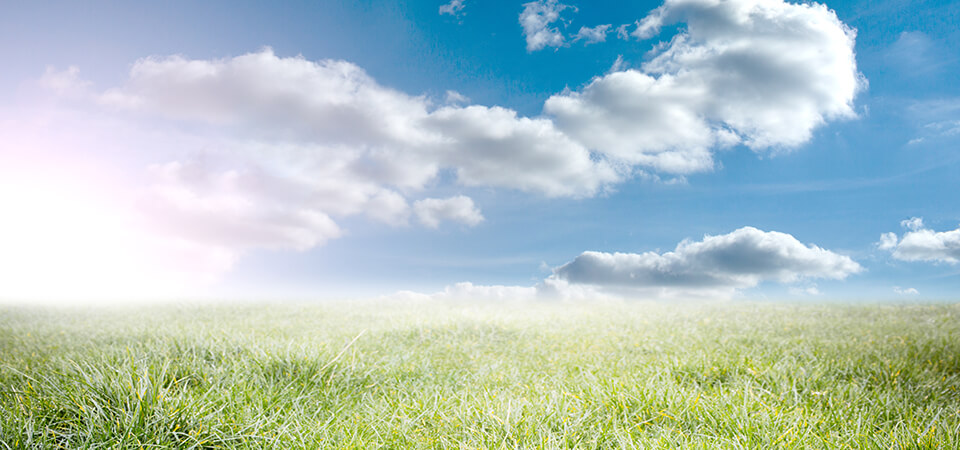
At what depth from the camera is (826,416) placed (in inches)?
176

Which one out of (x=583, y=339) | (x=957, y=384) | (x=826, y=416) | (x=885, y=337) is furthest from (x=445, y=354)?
(x=885, y=337)

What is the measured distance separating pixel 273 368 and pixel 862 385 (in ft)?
20.5

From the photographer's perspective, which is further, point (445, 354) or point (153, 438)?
point (445, 354)

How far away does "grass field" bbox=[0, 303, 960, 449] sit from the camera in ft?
12.6

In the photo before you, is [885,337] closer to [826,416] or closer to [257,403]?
[826,416]

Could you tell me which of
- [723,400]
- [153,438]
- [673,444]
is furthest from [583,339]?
[153,438]

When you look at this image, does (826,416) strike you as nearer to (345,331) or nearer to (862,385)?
(862,385)

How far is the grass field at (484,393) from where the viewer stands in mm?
3848

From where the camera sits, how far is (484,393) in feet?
17.8

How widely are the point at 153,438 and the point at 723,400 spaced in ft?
14.2

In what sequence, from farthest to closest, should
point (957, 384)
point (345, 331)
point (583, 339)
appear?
point (345, 331)
point (583, 339)
point (957, 384)

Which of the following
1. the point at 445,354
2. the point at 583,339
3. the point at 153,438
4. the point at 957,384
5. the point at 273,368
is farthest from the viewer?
the point at 583,339

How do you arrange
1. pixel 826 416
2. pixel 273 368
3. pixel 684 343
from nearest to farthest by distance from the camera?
pixel 826 416, pixel 273 368, pixel 684 343

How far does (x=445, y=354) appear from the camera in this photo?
827cm
